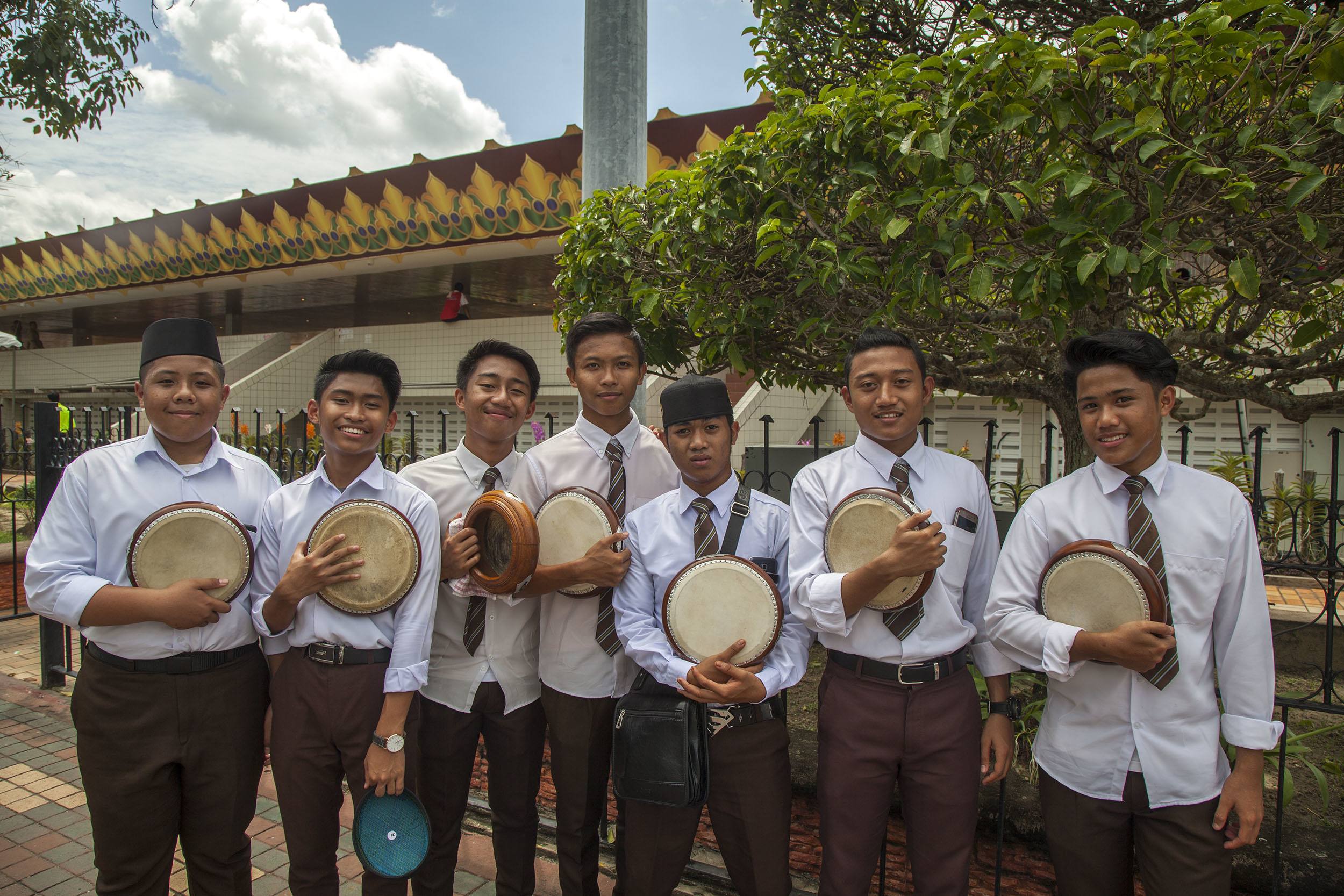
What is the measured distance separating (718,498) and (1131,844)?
63.1 inches

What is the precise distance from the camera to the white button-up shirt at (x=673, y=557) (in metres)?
2.58

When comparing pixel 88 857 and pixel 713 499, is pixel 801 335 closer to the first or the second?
pixel 713 499

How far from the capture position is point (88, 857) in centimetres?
363

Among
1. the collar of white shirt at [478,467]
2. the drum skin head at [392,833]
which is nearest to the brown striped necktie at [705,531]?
the collar of white shirt at [478,467]

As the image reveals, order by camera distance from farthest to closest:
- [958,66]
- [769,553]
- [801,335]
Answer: [801,335]
[769,553]
[958,66]

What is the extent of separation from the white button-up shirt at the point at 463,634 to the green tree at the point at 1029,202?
986 millimetres

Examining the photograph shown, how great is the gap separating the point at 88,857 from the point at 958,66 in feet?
16.0

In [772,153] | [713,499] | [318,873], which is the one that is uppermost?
[772,153]

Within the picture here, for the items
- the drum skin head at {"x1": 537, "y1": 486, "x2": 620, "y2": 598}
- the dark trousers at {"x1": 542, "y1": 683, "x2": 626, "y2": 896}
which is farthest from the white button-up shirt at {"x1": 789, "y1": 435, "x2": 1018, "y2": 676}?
the dark trousers at {"x1": 542, "y1": 683, "x2": 626, "y2": 896}

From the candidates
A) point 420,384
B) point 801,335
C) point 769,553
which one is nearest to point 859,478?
point 769,553

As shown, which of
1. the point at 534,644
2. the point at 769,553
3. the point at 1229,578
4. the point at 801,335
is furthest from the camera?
the point at 801,335

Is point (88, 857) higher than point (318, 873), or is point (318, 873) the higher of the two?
point (318, 873)

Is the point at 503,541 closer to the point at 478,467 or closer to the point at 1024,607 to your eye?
the point at 478,467

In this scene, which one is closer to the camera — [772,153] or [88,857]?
[772,153]
